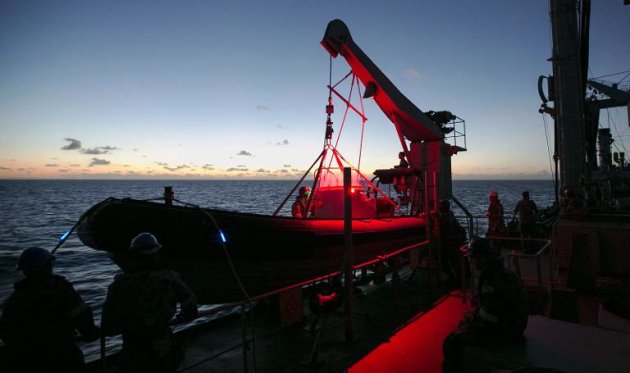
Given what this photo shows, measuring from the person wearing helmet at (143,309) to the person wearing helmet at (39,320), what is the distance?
0.85 ft

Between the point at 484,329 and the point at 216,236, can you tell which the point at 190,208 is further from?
the point at 484,329

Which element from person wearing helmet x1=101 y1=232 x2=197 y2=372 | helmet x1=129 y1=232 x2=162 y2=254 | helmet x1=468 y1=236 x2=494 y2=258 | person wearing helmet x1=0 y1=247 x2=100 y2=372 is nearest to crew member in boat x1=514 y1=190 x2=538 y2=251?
helmet x1=468 y1=236 x2=494 y2=258

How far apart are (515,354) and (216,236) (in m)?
3.93

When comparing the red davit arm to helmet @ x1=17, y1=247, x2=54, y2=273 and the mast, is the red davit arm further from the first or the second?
helmet @ x1=17, y1=247, x2=54, y2=273

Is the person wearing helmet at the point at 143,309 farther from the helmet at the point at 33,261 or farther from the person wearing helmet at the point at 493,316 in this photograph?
the person wearing helmet at the point at 493,316

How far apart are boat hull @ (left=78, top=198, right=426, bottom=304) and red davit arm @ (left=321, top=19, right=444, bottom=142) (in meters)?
3.33

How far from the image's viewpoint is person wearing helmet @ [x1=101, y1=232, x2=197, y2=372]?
2799mm

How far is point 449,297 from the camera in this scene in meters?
7.26

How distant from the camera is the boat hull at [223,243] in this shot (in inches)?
185

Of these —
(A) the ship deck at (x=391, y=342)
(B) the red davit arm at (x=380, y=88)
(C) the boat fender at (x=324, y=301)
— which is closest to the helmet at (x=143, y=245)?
(A) the ship deck at (x=391, y=342)

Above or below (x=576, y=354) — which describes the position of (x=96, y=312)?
below

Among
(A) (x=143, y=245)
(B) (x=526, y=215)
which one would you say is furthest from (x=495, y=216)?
(A) (x=143, y=245)

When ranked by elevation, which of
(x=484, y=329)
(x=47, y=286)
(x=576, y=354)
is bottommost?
(x=576, y=354)

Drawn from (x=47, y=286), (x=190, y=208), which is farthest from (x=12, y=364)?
(x=190, y=208)
